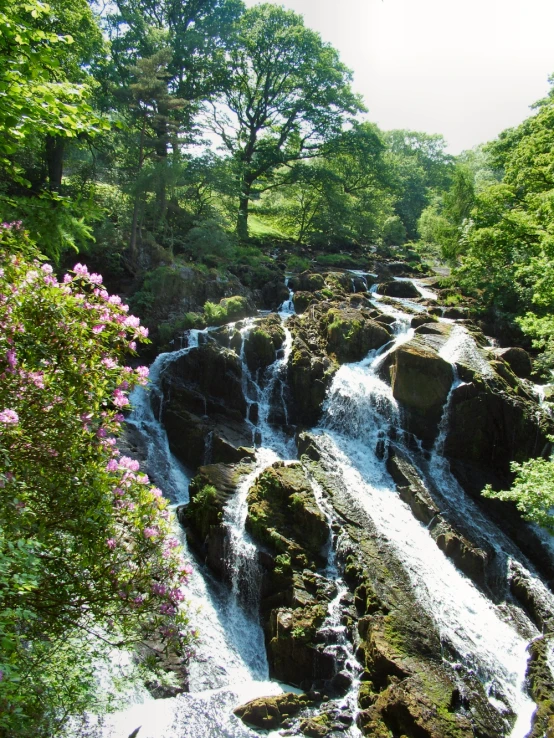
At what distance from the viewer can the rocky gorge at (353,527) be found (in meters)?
8.70

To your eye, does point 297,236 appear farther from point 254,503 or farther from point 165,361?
point 254,503

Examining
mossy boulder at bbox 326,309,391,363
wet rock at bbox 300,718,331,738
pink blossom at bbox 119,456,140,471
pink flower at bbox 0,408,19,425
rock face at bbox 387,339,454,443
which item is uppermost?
mossy boulder at bbox 326,309,391,363

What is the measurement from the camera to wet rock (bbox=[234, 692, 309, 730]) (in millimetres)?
8156

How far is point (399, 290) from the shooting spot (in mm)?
26969

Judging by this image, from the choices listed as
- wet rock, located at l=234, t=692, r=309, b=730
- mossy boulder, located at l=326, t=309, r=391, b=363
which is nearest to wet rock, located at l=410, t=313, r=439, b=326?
mossy boulder, located at l=326, t=309, r=391, b=363

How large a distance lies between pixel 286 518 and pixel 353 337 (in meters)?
9.35

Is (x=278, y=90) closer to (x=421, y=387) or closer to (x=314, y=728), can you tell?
(x=421, y=387)

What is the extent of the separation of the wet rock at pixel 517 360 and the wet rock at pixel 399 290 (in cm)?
897

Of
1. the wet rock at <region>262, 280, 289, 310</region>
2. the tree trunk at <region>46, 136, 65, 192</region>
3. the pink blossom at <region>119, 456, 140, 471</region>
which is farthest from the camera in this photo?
the wet rock at <region>262, 280, 289, 310</region>

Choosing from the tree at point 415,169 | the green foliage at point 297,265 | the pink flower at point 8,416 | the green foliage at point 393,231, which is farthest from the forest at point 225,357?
the tree at point 415,169

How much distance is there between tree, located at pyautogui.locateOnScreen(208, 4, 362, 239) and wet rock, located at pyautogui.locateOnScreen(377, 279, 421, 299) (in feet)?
41.9

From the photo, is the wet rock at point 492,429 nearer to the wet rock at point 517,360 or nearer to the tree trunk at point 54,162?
the wet rock at point 517,360

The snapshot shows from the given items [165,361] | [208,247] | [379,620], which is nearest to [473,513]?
[379,620]

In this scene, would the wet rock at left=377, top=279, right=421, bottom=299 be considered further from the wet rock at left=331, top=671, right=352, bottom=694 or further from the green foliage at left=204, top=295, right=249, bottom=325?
the wet rock at left=331, top=671, right=352, bottom=694
